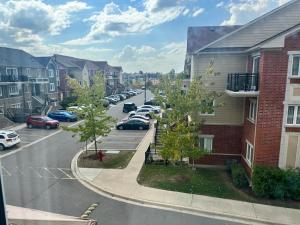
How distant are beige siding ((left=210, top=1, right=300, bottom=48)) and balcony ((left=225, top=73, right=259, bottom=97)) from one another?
1742 millimetres

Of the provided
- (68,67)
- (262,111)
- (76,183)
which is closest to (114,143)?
(76,183)

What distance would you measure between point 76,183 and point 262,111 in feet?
26.1

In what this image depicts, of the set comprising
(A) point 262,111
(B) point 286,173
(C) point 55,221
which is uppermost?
(A) point 262,111

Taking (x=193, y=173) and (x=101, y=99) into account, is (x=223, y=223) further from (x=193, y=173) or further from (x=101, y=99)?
(x=101, y=99)

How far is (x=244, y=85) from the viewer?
10.4m

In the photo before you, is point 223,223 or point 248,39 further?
point 248,39

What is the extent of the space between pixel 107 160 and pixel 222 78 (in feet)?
23.6

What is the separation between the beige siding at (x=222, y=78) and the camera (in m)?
11.5

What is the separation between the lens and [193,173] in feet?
37.0

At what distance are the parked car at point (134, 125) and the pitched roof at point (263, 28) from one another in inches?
426

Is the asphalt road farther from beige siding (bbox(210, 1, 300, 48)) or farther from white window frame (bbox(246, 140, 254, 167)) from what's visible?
beige siding (bbox(210, 1, 300, 48))

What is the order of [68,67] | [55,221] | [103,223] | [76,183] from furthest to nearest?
[68,67] → [76,183] → [103,223] → [55,221]

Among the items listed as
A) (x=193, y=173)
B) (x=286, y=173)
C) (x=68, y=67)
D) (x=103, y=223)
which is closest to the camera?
(x=103, y=223)

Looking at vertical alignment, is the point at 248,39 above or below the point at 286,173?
above
